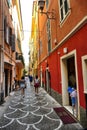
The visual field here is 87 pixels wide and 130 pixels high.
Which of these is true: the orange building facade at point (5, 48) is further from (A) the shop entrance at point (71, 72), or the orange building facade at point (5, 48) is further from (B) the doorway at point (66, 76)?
(A) the shop entrance at point (71, 72)

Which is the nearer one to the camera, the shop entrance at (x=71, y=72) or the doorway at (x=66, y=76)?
the shop entrance at (x=71, y=72)

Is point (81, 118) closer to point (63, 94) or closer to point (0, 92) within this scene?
point (63, 94)

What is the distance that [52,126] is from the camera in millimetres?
4906

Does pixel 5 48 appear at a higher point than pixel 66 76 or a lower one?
higher

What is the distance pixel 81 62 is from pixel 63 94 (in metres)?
2.94

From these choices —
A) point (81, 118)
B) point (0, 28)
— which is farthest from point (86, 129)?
point (0, 28)

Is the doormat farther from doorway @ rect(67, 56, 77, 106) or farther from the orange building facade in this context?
the orange building facade

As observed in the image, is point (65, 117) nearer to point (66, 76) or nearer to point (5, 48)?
point (66, 76)

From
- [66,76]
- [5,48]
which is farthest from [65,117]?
[5,48]

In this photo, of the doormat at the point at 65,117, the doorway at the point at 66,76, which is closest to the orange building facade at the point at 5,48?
the doorway at the point at 66,76

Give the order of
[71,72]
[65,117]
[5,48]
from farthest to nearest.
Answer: [5,48]
[71,72]
[65,117]

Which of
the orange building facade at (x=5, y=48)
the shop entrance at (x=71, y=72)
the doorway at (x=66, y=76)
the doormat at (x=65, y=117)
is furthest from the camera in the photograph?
the orange building facade at (x=5, y=48)

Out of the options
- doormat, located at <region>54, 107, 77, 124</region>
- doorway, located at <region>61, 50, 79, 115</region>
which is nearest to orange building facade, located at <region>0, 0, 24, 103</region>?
doorway, located at <region>61, 50, 79, 115</region>

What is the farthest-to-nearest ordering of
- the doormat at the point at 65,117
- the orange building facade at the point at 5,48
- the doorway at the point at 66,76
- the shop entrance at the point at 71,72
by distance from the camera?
the orange building facade at the point at 5,48 → the doorway at the point at 66,76 → the shop entrance at the point at 71,72 → the doormat at the point at 65,117
